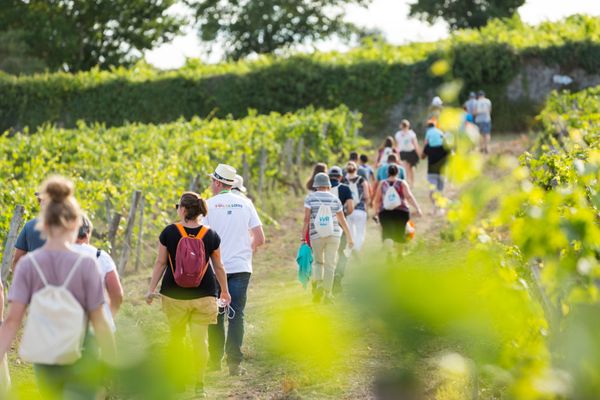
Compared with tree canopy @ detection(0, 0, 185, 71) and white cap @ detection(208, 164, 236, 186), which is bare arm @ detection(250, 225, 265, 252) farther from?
tree canopy @ detection(0, 0, 185, 71)

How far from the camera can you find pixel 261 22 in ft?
174

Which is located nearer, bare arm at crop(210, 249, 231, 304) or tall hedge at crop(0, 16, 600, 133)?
bare arm at crop(210, 249, 231, 304)

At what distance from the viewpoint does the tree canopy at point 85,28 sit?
166 feet

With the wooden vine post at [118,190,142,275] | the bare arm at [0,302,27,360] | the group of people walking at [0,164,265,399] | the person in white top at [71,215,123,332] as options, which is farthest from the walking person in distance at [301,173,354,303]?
the bare arm at [0,302,27,360]

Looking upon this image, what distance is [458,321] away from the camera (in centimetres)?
207

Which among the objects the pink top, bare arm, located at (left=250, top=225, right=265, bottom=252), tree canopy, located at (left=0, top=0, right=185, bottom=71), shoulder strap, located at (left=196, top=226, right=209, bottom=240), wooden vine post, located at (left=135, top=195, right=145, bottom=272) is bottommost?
wooden vine post, located at (left=135, top=195, right=145, bottom=272)

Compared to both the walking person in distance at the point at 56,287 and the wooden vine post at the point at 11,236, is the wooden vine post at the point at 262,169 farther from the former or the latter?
the walking person in distance at the point at 56,287

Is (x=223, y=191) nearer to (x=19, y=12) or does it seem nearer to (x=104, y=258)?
(x=104, y=258)

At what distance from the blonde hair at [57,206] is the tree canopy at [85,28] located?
46705 millimetres

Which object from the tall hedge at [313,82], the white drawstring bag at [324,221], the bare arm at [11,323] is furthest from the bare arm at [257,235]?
the tall hedge at [313,82]

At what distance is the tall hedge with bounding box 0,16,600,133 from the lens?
31.3 meters

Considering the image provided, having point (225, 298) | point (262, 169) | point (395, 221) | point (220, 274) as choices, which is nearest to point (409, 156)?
point (262, 169)

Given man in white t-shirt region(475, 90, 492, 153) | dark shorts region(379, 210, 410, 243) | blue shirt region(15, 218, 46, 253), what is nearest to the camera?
blue shirt region(15, 218, 46, 253)

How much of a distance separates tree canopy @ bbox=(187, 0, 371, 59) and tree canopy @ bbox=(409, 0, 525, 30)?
4.57 m
